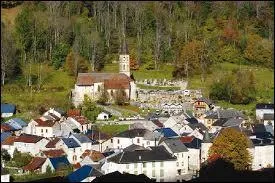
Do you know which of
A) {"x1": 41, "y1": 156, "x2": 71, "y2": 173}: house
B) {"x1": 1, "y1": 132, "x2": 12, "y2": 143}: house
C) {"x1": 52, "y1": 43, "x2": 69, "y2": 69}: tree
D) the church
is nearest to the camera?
{"x1": 41, "y1": 156, "x2": 71, "y2": 173}: house

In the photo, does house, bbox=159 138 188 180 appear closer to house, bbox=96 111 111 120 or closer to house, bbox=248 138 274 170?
house, bbox=248 138 274 170

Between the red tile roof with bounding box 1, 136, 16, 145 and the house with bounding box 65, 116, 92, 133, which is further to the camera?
the house with bounding box 65, 116, 92, 133

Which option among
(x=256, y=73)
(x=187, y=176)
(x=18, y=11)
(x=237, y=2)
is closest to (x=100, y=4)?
(x=18, y=11)

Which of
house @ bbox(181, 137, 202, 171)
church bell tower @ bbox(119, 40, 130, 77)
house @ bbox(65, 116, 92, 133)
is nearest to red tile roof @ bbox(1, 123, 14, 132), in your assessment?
house @ bbox(65, 116, 92, 133)

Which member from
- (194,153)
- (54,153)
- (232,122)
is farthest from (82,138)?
(232,122)

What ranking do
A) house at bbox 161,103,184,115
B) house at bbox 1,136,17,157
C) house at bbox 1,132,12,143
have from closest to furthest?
house at bbox 1,136,17,157 < house at bbox 1,132,12,143 < house at bbox 161,103,184,115

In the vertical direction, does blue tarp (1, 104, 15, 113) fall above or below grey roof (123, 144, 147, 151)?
above

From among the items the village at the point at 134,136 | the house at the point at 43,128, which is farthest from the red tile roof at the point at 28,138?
the house at the point at 43,128

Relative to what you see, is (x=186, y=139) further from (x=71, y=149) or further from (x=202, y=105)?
(x=202, y=105)

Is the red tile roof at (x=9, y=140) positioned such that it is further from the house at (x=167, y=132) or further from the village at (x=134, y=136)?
the house at (x=167, y=132)
